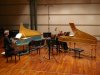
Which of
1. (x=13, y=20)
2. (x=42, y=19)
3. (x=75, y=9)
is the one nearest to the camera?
(x=75, y=9)

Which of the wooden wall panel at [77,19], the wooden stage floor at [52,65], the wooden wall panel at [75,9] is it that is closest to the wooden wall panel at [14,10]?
the wooden wall panel at [75,9]

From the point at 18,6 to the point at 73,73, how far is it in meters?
8.78

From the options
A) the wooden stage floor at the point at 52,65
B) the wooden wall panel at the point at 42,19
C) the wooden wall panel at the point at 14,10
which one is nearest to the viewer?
the wooden stage floor at the point at 52,65

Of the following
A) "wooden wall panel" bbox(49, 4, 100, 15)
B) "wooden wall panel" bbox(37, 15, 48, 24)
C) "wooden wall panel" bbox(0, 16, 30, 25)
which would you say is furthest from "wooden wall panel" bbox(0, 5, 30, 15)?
Answer: "wooden wall panel" bbox(49, 4, 100, 15)

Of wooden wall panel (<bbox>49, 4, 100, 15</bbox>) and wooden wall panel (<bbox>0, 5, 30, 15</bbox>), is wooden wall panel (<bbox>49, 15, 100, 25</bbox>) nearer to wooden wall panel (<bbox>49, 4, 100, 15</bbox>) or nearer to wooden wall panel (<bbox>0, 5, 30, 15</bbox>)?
wooden wall panel (<bbox>49, 4, 100, 15</bbox>)

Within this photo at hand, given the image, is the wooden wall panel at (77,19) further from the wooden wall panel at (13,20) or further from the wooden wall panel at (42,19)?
the wooden wall panel at (13,20)

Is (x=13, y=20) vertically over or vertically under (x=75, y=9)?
under

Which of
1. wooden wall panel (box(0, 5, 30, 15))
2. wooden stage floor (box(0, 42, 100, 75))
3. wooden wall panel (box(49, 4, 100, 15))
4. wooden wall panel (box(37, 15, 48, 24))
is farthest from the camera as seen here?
wooden wall panel (box(0, 5, 30, 15))

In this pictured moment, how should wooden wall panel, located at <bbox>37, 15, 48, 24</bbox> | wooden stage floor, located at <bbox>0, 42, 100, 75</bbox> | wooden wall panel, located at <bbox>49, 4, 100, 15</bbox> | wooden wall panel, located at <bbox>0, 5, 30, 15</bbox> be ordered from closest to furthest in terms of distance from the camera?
wooden stage floor, located at <bbox>0, 42, 100, 75</bbox> → wooden wall panel, located at <bbox>49, 4, 100, 15</bbox> → wooden wall panel, located at <bbox>37, 15, 48, 24</bbox> → wooden wall panel, located at <bbox>0, 5, 30, 15</bbox>

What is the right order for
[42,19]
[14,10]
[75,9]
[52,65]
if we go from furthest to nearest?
[14,10]
[42,19]
[75,9]
[52,65]

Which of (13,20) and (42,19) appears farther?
(13,20)

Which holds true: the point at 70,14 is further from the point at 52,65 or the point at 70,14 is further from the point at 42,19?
the point at 52,65

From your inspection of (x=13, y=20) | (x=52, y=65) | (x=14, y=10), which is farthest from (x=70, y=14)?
(x=52, y=65)

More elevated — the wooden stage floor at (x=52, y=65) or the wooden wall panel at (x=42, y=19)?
the wooden wall panel at (x=42, y=19)
